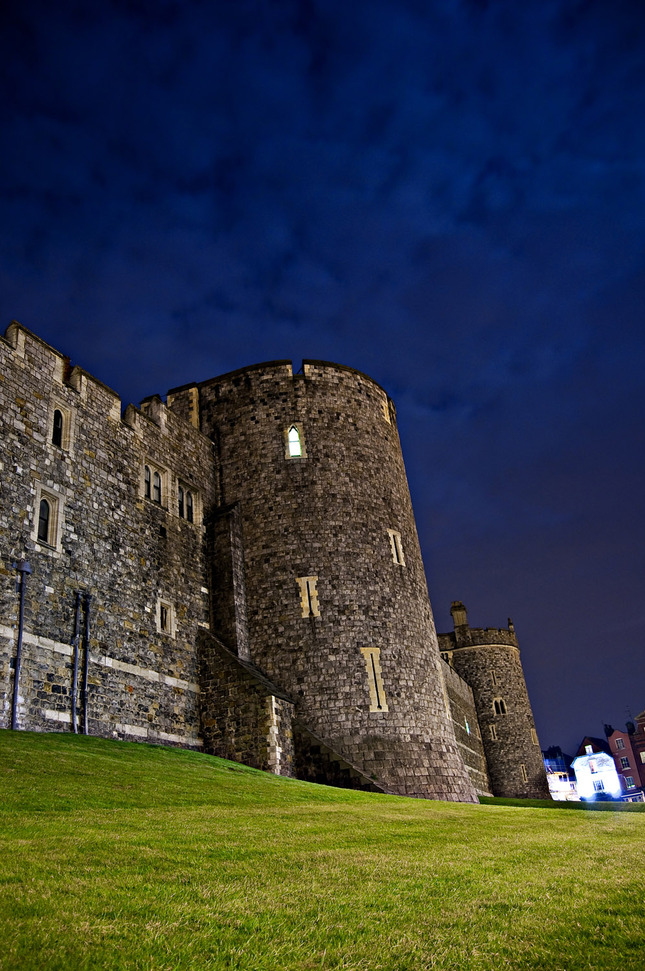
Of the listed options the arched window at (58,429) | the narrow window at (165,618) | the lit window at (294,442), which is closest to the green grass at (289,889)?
the narrow window at (165,618)

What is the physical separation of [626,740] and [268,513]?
70.3 m

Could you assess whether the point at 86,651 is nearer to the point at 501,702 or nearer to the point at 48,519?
the point at 48,519

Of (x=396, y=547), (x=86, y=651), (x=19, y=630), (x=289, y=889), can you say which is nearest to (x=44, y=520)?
(x=19, y=630)

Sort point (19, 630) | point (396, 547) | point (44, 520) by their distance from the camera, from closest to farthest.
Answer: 1. point (19, 630)
2. point (44, 520)
3. point (396, 547)

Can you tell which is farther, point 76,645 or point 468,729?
point 468,729

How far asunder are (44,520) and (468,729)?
28539mm

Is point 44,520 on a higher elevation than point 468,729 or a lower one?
higher

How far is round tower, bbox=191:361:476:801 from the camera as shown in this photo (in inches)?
806

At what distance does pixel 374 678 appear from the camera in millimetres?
20984

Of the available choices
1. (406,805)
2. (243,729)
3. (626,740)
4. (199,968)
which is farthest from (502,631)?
(199,968)

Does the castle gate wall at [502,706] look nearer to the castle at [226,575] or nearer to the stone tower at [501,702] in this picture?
the stone tower at [501,702]

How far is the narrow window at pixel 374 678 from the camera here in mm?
20672

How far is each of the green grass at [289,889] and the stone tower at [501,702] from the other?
35575 mm

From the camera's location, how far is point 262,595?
22.2 metres
